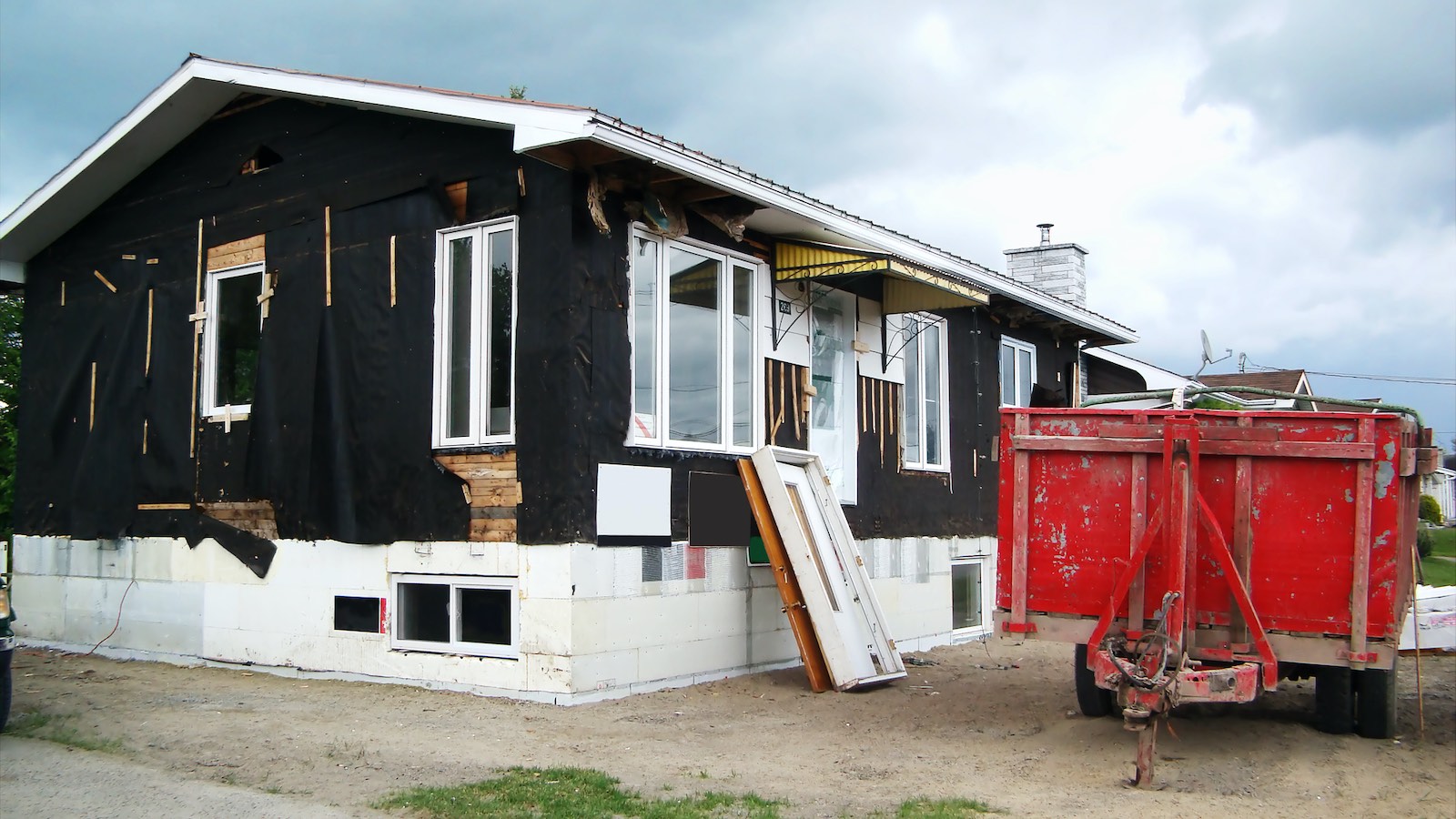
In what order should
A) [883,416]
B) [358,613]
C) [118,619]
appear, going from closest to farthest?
[358,613], [118,619], [883,416]

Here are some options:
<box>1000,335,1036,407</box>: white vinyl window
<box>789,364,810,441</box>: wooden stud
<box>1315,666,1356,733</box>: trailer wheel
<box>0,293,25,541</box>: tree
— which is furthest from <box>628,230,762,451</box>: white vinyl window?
<box>0,293,25,541</box>: tree

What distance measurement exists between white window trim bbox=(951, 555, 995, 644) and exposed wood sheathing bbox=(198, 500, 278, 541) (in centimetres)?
797

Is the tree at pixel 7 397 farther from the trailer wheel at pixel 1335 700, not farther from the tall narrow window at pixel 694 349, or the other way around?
the trailer wheel at pixel 1335 700

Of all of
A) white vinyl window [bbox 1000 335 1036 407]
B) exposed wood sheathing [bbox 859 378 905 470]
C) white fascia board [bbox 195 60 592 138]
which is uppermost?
white fascia board [bbox 195 60 592 138]

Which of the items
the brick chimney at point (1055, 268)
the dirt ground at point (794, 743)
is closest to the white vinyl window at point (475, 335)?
the dirt ground at point (794, 743)

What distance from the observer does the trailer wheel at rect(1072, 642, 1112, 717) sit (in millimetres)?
9383

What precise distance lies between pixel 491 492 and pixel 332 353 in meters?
2.33

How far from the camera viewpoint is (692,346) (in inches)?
444

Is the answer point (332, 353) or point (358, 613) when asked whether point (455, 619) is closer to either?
point (358, 613)

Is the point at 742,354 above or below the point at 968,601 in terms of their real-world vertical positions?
above

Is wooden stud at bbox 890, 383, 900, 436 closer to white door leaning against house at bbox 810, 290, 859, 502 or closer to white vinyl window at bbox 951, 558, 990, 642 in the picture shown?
white door leaning against house at bbox 810, 290, 859, 502

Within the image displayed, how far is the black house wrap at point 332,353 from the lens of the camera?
1004cm

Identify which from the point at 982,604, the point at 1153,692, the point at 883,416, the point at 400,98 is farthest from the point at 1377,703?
the point at 400,98

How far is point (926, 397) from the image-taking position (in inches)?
593
